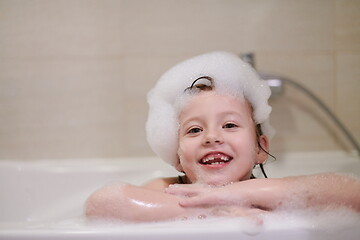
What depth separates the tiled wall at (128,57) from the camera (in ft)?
4.40

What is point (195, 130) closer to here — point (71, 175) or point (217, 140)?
point (217, 140)

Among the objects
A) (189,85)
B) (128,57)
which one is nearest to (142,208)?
(189,85)

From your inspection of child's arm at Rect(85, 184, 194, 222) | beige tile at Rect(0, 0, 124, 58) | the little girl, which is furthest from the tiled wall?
child's arm at Rect(85, 184, 194, 222)

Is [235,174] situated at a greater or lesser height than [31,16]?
lesser

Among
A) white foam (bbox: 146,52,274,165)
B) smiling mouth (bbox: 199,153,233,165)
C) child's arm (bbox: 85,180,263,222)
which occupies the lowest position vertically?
child's arm (bbox: 85,180,263,222)

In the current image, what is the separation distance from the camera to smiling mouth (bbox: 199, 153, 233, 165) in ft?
2.58

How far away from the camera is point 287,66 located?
1389mm

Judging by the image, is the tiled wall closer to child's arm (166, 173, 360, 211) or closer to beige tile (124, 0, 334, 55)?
beige tile (124, 0, 334, 55)

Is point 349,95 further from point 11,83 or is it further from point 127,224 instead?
point 11,83

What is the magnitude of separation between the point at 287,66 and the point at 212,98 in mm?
670

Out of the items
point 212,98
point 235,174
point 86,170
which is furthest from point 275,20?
point 86,170

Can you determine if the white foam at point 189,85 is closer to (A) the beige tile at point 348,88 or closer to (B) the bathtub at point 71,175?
(B) the bathtub at point 71,175

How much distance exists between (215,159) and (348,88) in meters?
0.87

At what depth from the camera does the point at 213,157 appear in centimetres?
79
